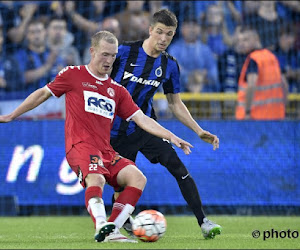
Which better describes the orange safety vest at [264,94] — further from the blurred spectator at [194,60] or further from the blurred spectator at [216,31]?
the blurred spectator at [216,31]

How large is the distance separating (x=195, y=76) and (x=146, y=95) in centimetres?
551

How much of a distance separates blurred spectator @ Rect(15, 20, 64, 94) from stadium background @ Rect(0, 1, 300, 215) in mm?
1358

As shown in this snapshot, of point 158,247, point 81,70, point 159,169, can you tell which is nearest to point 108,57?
point 81,70

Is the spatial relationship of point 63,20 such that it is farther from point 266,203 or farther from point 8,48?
point 266,203

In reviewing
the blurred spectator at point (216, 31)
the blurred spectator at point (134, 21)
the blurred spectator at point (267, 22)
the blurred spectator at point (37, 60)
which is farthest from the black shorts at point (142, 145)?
the blurred spectator at point (267, 22)

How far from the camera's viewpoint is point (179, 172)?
7.70 metres

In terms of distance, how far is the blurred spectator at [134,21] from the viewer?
44.4 ft

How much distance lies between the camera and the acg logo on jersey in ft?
22.2

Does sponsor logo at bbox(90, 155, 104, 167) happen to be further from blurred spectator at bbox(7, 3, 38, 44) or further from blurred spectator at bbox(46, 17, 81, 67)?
blurred spectator at bbox(7, 3, 38, 44)

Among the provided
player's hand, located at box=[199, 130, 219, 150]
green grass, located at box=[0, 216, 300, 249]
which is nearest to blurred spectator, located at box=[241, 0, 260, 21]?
green grass, located at box=[0, 216, 300, 249]

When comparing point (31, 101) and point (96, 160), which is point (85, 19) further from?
point (96, 160)

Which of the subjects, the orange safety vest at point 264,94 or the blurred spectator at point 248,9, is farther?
the blurred spectator at point 248,9

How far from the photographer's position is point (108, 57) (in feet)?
22.2

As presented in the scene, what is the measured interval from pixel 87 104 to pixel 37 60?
6747 mm
